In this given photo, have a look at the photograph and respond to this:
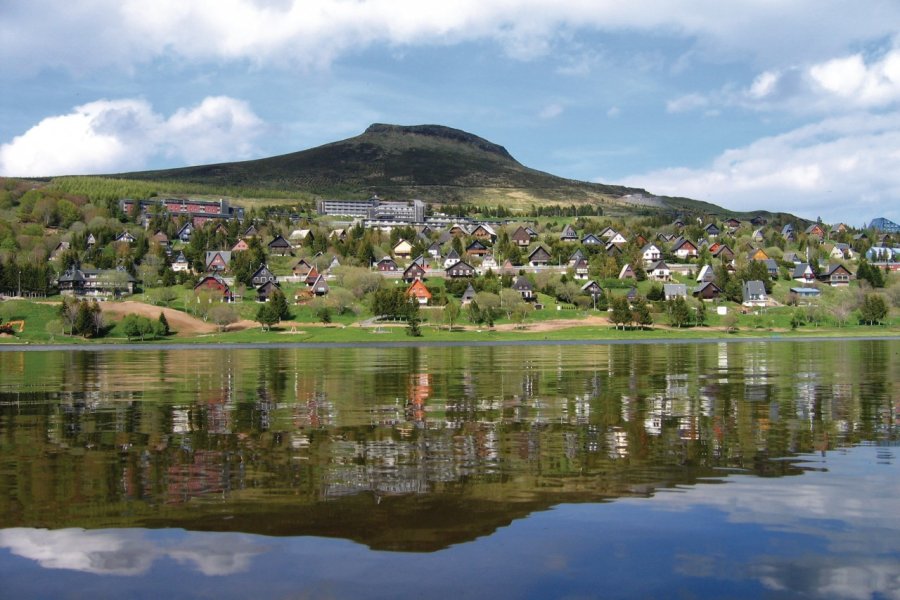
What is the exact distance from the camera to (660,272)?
161875mm

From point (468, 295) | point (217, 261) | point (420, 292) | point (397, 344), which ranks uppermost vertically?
point (217, 261)

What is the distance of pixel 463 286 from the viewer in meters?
140

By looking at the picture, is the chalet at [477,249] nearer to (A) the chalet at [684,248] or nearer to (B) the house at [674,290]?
(A) the chalet at [684,248]

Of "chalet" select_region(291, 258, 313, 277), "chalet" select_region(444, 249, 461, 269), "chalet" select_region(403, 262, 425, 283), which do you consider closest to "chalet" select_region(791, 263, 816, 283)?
"chalet" select_region(444, 249, 461, 269)

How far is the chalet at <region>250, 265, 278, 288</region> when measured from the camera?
498ft

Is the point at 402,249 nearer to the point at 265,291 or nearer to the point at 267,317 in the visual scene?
the point at 265,291

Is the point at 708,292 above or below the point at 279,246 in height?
below

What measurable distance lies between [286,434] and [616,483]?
438 inches

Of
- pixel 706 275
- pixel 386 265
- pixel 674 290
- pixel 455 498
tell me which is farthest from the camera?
pixel 386 265

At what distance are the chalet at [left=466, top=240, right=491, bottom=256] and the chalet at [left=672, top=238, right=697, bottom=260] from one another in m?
43.7

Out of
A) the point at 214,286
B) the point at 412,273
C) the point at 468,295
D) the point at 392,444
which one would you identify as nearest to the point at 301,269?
the point at 412,273

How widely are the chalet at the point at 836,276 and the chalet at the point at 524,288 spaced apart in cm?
6377

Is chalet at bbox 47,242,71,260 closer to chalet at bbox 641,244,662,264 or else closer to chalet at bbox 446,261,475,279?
chalet at bbox 446,261,475,279

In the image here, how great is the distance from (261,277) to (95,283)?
1161 inches
